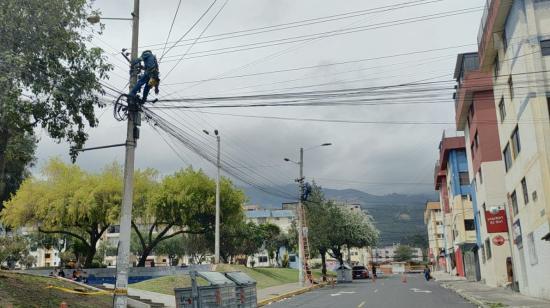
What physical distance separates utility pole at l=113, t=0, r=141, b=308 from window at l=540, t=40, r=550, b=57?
15.3 meters

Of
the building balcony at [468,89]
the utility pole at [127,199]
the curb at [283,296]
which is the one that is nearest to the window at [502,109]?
the building balcony at [468,89]

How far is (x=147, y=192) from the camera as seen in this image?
43.8m

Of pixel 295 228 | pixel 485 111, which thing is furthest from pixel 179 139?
pixel 295 228

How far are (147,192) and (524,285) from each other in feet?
96.1

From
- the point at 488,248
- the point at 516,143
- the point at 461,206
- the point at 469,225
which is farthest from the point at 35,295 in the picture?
the point at 461,206

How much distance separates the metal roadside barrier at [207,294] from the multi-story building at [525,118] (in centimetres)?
1152

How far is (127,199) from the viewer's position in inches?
531

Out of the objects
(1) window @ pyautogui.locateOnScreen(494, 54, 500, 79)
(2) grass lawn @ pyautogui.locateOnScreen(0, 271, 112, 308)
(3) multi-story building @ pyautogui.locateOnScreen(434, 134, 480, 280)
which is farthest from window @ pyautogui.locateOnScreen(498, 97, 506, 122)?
(3) multi-story building @ pyautogui.locateOnScreen(434, 134, 480, 280)

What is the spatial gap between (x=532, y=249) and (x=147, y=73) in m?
18.2

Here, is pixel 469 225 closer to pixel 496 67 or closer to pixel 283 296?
pixel 496 67

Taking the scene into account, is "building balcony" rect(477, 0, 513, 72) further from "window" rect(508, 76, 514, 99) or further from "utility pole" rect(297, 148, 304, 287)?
"utility pole" rect(297, 148, 304, 287)

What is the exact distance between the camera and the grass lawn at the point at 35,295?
1431cm

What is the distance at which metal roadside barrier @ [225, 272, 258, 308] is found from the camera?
54.3ft

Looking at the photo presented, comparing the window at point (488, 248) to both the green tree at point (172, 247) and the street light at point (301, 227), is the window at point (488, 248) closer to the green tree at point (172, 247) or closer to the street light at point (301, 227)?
the street light at point (301, 227)
